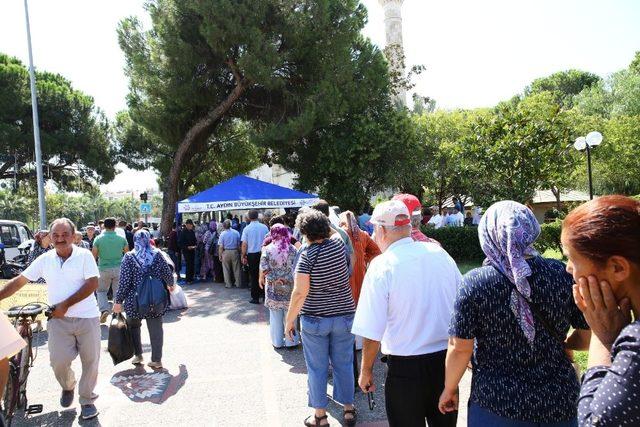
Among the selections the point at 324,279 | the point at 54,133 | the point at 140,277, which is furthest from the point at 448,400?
the point at 54,133

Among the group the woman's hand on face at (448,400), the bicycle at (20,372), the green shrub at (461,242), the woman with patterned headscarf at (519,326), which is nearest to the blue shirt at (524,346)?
the woman with patterned headscarf at (519,326)

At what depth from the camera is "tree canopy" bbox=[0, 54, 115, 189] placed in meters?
23.6

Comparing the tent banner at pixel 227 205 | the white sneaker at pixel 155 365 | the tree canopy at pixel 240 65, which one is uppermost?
the tree canopy at pixel 240 65

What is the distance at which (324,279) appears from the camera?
13.0 ft

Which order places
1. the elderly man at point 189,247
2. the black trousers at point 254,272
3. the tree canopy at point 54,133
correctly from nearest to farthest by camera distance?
the black trousers at point 254,272
the elderly man at point 189,247
the tree canopy at point 54,133

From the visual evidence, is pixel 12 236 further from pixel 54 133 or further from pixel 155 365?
pixel 155 365

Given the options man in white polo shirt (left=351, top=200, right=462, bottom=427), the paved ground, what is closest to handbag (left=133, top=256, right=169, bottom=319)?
the paved ground

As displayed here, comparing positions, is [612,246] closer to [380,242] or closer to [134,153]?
[380,242]

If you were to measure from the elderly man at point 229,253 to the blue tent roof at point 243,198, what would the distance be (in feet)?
2.33

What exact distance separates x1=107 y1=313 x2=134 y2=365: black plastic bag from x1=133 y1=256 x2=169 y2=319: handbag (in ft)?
0.72

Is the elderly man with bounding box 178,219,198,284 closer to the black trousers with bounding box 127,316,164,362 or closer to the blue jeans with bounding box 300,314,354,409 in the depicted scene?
the black trousers with bounding box 127,316,164,362

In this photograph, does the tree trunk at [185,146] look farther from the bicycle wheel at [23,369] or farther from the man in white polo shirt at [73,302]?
the bicycle wheel at [23,369]

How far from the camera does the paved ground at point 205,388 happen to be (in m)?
4.39

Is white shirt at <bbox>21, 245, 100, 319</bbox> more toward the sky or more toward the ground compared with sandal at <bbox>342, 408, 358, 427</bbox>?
more toward the sky
